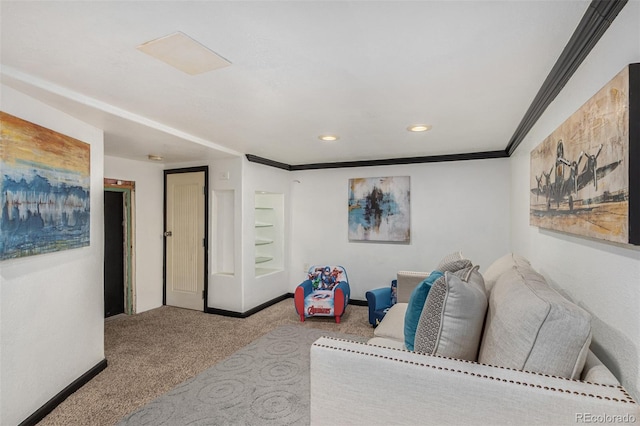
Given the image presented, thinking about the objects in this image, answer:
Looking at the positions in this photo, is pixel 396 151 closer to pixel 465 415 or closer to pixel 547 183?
pixel 547 183

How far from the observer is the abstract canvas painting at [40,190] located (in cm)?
197

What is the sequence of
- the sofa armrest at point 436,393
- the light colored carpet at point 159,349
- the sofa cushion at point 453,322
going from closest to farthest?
the sofa armrest at point 436,393
the sofa cushion at point 453,322
the light colored carpet at point 159,349

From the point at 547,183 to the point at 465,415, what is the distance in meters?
1.60

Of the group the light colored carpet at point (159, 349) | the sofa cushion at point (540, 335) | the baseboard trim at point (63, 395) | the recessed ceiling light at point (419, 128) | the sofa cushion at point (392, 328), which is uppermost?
the recessed ceiling light at point (419, 128)

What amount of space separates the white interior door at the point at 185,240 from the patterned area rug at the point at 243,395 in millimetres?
1831

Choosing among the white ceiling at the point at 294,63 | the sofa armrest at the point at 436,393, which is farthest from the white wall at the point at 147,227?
the sofa armrest at the point at 436,393

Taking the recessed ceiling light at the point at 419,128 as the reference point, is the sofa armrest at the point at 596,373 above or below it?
below

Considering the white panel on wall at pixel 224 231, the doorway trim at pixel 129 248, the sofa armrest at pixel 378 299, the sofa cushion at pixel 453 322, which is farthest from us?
the white panel on wall at pixel 224 231

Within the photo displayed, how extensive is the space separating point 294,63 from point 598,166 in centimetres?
146

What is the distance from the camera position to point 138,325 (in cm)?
407

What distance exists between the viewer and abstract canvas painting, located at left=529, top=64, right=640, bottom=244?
1074 millimetres

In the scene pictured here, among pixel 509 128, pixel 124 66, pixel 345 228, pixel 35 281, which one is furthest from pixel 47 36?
pixel 345 228

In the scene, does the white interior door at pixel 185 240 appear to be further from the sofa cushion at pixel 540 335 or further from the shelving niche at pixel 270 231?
the sofa cushion at pixel 540 335

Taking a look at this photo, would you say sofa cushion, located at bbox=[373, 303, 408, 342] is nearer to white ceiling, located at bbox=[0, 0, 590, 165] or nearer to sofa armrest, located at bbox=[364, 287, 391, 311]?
sofa armrest, located at bbox=[364, 287, 391, 311]
